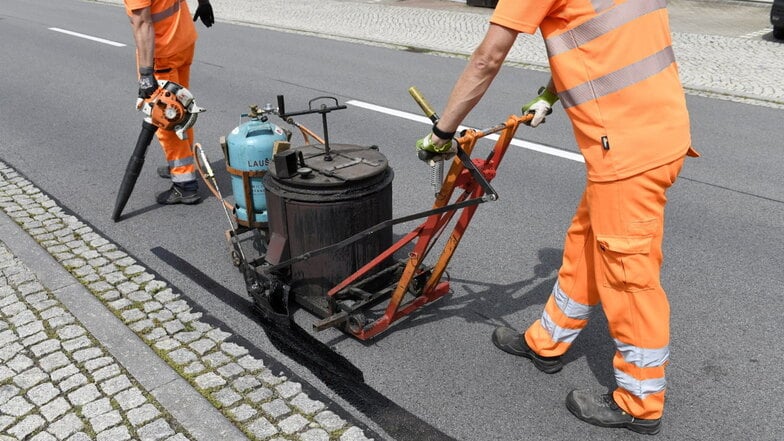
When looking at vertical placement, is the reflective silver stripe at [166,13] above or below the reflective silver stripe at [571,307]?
Result: above

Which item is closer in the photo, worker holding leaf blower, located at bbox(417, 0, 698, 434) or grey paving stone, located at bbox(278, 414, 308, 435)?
worker holding leaf blower, located at bbox(417, 0, 698, 434)

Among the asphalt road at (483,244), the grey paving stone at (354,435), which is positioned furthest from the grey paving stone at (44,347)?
the grey paving stone at (354,435)

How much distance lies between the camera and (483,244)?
4832 mm

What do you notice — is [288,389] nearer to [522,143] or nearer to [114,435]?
[114,435]

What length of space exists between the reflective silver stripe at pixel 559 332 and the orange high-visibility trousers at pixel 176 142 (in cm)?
332

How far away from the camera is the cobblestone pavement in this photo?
3059 mm

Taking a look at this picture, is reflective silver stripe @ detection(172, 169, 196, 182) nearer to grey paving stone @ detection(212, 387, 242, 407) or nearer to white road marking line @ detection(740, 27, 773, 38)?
grey paving stone @ detection(212, 387, 242, 407)

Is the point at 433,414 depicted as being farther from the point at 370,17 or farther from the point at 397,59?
the point at 370,17

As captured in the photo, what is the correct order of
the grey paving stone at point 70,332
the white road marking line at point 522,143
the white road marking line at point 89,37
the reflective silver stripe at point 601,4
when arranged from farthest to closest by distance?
the white road marking line at point 89,37
the white road marking line at point 522,143
the grey paving stone at point 70,332
the reflective silver stripe at point 601,4

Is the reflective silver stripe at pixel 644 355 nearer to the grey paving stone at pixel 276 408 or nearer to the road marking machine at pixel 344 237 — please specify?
the road marking machine at pixel 344 237

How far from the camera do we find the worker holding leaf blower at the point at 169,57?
4.96 metres

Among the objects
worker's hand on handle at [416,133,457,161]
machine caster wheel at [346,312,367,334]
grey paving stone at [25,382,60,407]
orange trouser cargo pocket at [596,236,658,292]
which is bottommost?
grey paving stone at [25,382,60,407]

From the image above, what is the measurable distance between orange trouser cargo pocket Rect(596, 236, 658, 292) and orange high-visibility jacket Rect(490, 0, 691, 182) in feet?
0.85

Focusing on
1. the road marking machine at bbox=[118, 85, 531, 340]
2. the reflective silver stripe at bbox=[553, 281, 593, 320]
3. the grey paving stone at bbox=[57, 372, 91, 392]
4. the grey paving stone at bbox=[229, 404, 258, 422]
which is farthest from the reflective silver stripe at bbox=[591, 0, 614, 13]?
the grey paving stone at bbox=[57, 372, 91, 392]
